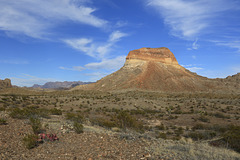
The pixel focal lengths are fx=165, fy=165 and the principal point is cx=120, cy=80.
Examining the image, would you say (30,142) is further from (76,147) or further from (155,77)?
(155,77)

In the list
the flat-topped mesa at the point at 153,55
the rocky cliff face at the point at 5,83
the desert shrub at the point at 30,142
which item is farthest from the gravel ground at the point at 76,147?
the flat-topped mesa at the point at 153,55

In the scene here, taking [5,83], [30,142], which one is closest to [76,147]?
[30,142]

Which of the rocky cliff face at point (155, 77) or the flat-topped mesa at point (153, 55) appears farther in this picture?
the flat-topped mesa at point (153, 55)

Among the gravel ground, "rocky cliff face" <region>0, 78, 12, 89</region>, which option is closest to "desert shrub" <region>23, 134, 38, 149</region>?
the gravel ground

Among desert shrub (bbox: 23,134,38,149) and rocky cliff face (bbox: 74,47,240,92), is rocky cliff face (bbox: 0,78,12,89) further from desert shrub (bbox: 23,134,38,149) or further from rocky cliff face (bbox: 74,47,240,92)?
desert shrub (bbox: 23,134,38,149)

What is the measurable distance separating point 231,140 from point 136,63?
3700 inches

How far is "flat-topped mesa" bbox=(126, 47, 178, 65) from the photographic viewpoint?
103938 mm

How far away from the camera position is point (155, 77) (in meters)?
88.2

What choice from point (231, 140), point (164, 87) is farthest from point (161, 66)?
point (231, 140)

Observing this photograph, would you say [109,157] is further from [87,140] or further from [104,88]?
[104,88]

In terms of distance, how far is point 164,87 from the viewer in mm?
81375

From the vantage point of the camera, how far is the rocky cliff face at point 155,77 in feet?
269

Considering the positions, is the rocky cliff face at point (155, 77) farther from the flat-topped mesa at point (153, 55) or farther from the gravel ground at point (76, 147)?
the gravel ground at point (76, 147)

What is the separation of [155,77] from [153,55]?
22429 mm
